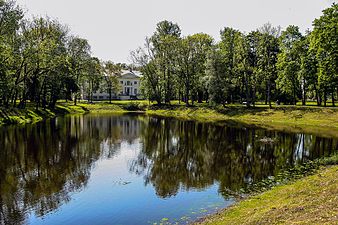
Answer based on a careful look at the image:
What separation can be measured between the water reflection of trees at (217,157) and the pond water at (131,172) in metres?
0.07

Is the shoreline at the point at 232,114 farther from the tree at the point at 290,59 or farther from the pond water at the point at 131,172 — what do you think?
the tree at the point at 290,59

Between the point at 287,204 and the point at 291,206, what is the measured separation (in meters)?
0.57

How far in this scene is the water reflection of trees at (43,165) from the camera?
18.0m

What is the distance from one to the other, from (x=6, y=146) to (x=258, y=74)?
59.8m

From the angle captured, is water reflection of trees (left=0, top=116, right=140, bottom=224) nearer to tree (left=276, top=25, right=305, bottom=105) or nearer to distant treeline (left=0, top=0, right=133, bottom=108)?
distant treeline (left=0, top=0, right=133, bottom=108)

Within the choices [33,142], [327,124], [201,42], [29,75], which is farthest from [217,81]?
[33,142]

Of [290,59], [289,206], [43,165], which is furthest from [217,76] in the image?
[289,206]

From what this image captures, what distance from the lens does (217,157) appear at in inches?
1241

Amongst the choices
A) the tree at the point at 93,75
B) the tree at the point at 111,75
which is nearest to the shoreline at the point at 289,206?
the tree at the point at 93,75

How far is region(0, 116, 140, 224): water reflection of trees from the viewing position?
1798 centimetres

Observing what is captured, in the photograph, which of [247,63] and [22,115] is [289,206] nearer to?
[22,115]

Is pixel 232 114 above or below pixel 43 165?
above

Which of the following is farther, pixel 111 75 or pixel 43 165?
pixel 111 75

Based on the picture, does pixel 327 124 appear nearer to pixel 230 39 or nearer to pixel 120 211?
pixel 230 39
